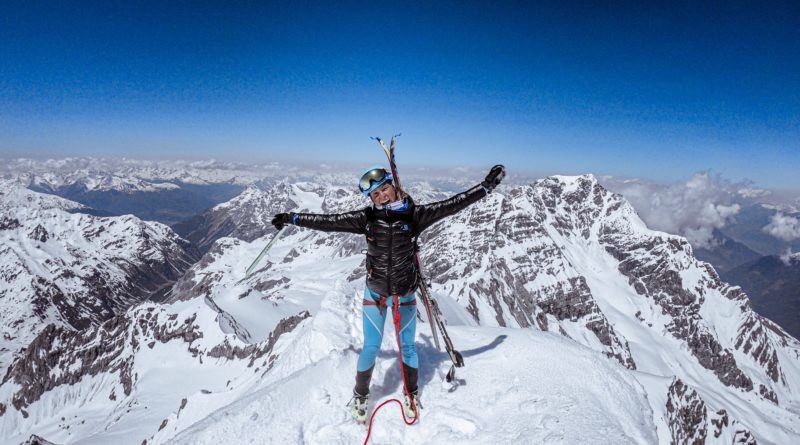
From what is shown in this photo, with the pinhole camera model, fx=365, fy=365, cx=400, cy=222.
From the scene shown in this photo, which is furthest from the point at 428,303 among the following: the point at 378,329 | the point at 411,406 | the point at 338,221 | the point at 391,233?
the point at 338,221

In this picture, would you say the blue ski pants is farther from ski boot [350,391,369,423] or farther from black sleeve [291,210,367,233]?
black sleeve [291,210,367,233]

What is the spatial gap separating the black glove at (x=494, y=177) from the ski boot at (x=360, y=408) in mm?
5102

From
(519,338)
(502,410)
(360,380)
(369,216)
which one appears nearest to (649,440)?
(502,410)

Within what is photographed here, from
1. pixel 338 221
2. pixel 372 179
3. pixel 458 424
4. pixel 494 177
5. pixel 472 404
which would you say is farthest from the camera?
pixel 494 177

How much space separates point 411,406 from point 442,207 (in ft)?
13.7

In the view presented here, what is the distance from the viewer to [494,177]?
8.31m

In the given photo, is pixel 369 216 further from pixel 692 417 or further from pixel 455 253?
pixel 455 253

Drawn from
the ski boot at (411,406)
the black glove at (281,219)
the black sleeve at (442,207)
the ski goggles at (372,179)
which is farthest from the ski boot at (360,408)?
the ski goggles at (372,179)

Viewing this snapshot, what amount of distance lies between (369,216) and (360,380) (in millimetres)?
3355

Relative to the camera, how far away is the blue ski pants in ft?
24.5

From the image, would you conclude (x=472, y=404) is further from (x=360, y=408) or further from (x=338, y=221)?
(x=338, y=221)

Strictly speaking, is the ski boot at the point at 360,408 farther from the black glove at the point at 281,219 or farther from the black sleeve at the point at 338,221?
the black glove at the point at 281,219

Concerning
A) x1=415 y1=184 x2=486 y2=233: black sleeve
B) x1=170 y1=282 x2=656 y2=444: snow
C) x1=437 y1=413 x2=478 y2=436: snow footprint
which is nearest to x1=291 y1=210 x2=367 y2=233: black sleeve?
x1=415 y1=184 x2=486 y2=233: black sleeve

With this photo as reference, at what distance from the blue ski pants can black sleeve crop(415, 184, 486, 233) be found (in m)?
1.59
